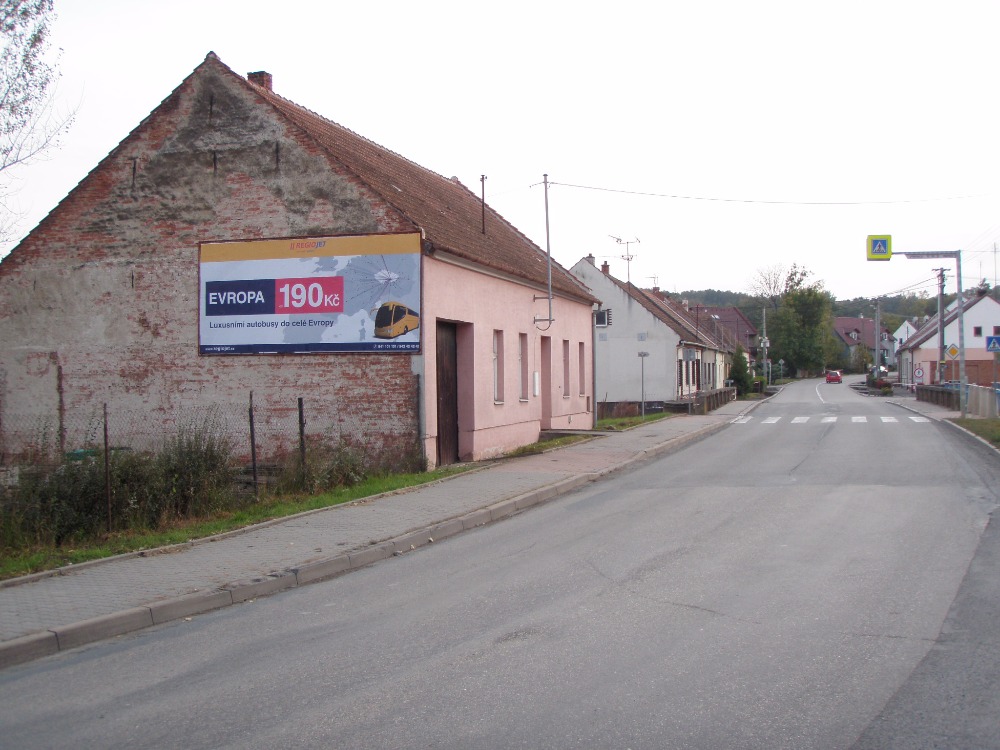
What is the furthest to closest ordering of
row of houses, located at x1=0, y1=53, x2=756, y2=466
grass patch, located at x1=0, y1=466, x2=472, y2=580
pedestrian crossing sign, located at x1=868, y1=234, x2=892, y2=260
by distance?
1. pedestrian crossing sign, located at x1=868, y1=234, x2=892, y2=260
2. row of houses, located at x1=0, y1=53, x2=756, y2=466
3. grass patch, located at x1=0, y1=466, x2=472, y2=580

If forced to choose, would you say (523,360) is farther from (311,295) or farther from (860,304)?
(860,304)

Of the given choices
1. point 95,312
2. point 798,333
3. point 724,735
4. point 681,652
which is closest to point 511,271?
point 95,312

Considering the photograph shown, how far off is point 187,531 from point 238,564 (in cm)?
214

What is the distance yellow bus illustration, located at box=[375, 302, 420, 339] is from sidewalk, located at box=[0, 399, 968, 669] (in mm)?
3088

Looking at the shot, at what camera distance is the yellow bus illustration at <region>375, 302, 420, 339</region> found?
1672cm

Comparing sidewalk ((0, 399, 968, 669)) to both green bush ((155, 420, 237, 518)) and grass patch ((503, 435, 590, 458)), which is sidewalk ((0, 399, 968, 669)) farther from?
grass patch ((503, 435, 590, 458))

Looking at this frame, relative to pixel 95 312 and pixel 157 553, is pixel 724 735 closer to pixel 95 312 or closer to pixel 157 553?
pixel 157 553

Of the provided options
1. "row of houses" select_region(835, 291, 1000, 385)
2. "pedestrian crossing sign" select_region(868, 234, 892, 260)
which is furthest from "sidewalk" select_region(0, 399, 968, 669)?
"row of houses" select_region(835, 291, 1000, 385)

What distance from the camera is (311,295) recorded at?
1727 cm

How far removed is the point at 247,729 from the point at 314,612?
8.76 feet

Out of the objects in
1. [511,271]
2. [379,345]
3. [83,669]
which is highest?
[511,271]

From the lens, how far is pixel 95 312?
18547 millimetres

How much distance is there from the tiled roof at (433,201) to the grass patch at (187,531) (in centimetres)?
517

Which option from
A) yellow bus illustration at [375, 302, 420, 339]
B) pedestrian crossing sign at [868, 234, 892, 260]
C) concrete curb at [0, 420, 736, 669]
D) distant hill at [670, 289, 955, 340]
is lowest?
concrete curb at [0, 420, 736, 669]
